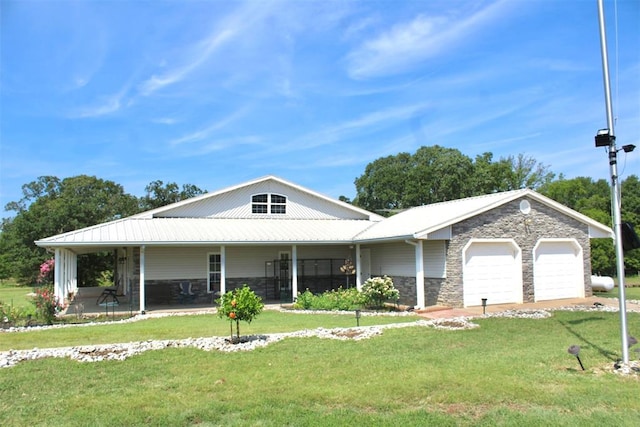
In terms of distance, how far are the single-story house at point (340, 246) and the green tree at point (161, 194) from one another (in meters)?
23.0

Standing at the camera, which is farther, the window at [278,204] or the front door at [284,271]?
the window at [278,204]

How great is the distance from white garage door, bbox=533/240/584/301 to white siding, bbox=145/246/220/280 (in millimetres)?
12672

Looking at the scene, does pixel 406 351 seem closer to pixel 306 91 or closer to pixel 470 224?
A: pixel 470 224

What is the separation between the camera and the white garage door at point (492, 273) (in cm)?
1577

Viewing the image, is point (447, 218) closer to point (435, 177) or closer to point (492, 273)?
point (492, 273)

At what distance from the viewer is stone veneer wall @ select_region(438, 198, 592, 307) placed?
15.5 metres

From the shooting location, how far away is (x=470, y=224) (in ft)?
52.0

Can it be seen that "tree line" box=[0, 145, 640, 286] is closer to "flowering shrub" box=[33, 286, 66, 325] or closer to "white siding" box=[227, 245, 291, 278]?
"white siding" box=[227, 245, 291, 278]

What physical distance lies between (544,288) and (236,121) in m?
14.5

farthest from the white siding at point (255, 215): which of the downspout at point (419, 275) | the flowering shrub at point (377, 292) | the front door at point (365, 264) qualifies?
the downspout at point (419, 275)

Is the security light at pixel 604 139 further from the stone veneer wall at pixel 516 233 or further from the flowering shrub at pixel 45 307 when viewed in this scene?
the flowering shrub at pixel 45 307

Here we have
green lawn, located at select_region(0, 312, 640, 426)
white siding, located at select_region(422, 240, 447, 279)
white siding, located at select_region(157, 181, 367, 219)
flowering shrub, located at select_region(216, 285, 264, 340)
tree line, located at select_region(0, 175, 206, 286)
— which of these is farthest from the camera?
tree line, located at select_region(0, 175, 206, 286)

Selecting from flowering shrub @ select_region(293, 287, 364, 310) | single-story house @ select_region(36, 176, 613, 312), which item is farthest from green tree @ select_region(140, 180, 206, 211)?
flowering shrub @ select_region(293, 287, 364, 310)

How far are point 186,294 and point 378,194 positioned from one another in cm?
3612
